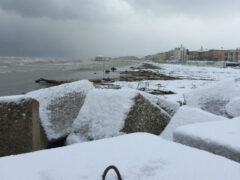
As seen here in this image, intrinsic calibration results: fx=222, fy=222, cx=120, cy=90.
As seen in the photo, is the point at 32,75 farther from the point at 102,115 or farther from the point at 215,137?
the point at 215,137

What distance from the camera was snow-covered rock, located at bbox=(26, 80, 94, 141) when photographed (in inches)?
137

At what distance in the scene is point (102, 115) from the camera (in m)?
3.03

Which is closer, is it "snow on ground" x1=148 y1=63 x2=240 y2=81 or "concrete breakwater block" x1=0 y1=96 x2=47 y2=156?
"concrete breakwater block" x1=0 y1=96 x2=47 y2=156

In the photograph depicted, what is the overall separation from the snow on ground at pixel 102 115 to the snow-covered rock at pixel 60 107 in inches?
13.6

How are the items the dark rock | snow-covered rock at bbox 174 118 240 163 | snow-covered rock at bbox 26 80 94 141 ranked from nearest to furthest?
snow-covered rock at bbox 174 118 240 163, the dark rock, snow-covered rock at bbox 26 80 94 141

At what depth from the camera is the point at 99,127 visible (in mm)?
2969

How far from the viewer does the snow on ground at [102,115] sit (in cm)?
287

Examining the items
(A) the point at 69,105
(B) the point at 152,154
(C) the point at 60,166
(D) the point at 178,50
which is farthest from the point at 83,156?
(D) the point at 178,50

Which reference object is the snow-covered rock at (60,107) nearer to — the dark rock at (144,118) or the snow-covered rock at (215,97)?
the dark rock at (144,118)

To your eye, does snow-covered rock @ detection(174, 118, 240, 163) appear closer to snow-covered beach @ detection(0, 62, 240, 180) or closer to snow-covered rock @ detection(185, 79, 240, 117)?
snow-covered beach @ detection(0, 62, 240, 180)

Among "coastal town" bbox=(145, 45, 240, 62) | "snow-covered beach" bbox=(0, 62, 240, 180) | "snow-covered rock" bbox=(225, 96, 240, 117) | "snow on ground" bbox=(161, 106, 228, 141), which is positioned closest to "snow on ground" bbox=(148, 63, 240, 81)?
"snow-covered rock" bbox=(225, 96, 240, 117)

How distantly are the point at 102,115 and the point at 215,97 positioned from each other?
7.34ft

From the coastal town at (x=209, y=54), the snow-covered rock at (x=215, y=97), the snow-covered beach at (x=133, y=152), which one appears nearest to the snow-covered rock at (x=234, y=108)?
the snow-covered rock at (x=215, y=97)

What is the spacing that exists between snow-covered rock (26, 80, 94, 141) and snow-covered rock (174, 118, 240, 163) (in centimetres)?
208
